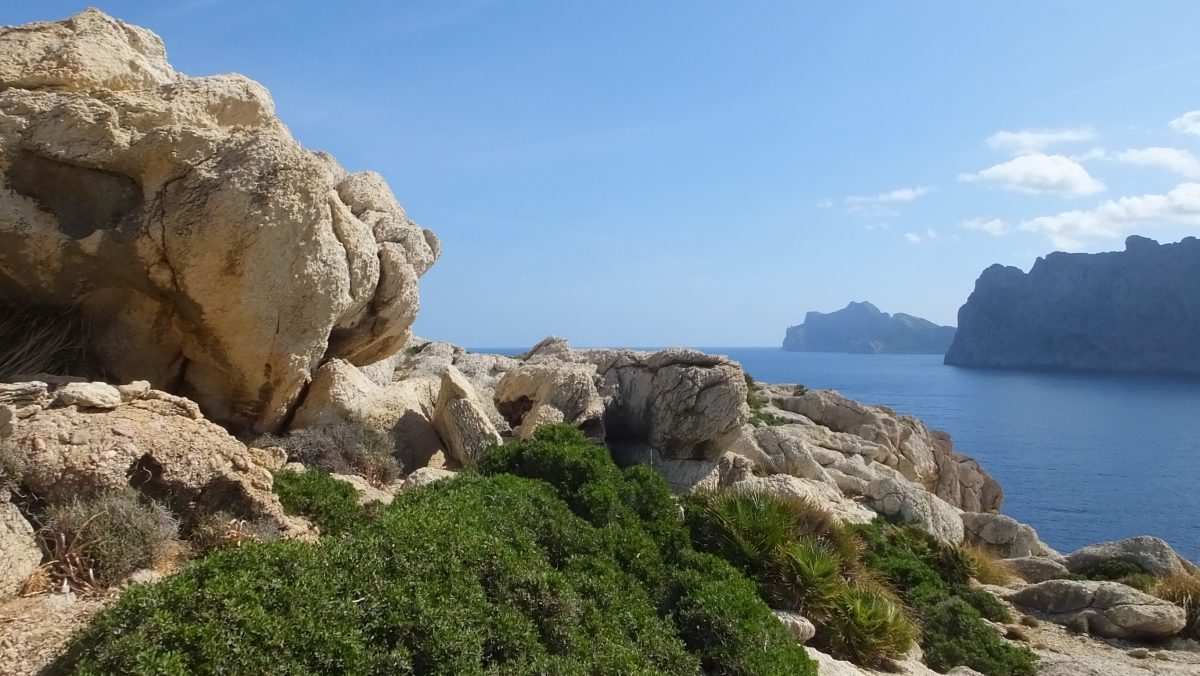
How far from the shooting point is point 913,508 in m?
21.2

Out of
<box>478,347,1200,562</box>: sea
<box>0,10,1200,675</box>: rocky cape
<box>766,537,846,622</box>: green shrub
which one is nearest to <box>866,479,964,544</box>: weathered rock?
<box>0,10,1200,675</box>: rocky cape

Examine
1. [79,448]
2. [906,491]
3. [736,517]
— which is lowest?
[906,491]

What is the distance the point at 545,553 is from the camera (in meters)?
8.88

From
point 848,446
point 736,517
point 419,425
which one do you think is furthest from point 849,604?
point 848,446

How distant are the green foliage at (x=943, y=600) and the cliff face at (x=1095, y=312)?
14491cm

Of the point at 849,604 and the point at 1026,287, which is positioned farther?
the point at 1026,287

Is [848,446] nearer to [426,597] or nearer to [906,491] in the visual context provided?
[906,491]

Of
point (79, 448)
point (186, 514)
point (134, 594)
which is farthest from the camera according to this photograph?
point (186, 514)

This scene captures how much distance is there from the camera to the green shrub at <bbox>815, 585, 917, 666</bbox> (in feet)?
36.3

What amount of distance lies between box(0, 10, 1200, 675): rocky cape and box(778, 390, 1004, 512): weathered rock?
38.6 ft

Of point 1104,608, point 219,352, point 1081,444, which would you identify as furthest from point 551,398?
point 1081,444

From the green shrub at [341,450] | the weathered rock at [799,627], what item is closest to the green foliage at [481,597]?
the weathered rock at [799,627]

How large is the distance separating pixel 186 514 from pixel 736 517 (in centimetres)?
739

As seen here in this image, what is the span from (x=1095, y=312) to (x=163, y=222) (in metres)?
168
